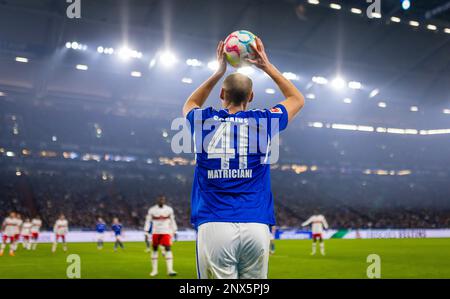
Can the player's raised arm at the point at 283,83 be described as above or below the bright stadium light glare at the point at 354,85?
below

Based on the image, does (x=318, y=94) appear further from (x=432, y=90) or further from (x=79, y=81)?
(x=79, y=81)

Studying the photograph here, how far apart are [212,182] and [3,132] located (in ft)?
124

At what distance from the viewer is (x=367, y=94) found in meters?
41.1

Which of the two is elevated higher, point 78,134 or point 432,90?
point 432,90

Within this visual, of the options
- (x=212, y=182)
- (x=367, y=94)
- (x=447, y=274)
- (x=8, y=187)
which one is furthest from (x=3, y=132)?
(x=212, y=182)

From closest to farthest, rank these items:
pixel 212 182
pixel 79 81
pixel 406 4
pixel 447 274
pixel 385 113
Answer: pixel 212 182 → pixel 447 274 → pixel 406 4 → pixel 79 81 → pixel 385 113

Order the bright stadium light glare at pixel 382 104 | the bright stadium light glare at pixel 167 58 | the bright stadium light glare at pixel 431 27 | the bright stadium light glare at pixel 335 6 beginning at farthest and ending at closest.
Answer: the bright stadium light glare at pixel 382 104, the bright stadium light glare at pixel 431 27, the bright stadium light glare at pixel 167 58, the bright stadium light glare at pixel 335 6

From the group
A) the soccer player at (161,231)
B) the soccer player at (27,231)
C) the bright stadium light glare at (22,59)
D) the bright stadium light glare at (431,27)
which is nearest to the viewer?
the soccer player at (161,231)

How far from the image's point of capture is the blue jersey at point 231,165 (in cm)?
301

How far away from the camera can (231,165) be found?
3.04 m

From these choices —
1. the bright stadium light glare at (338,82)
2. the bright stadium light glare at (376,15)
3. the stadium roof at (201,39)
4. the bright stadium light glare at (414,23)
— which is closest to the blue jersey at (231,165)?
the stadium roof at (201,39)

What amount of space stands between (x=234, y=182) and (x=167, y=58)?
28186 millimetres

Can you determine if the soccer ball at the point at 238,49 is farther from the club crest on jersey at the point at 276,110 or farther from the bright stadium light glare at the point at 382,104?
the bright stadium light glare at the point at 382,104

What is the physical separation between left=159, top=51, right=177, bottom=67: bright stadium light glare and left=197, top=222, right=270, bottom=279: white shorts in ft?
91.7
